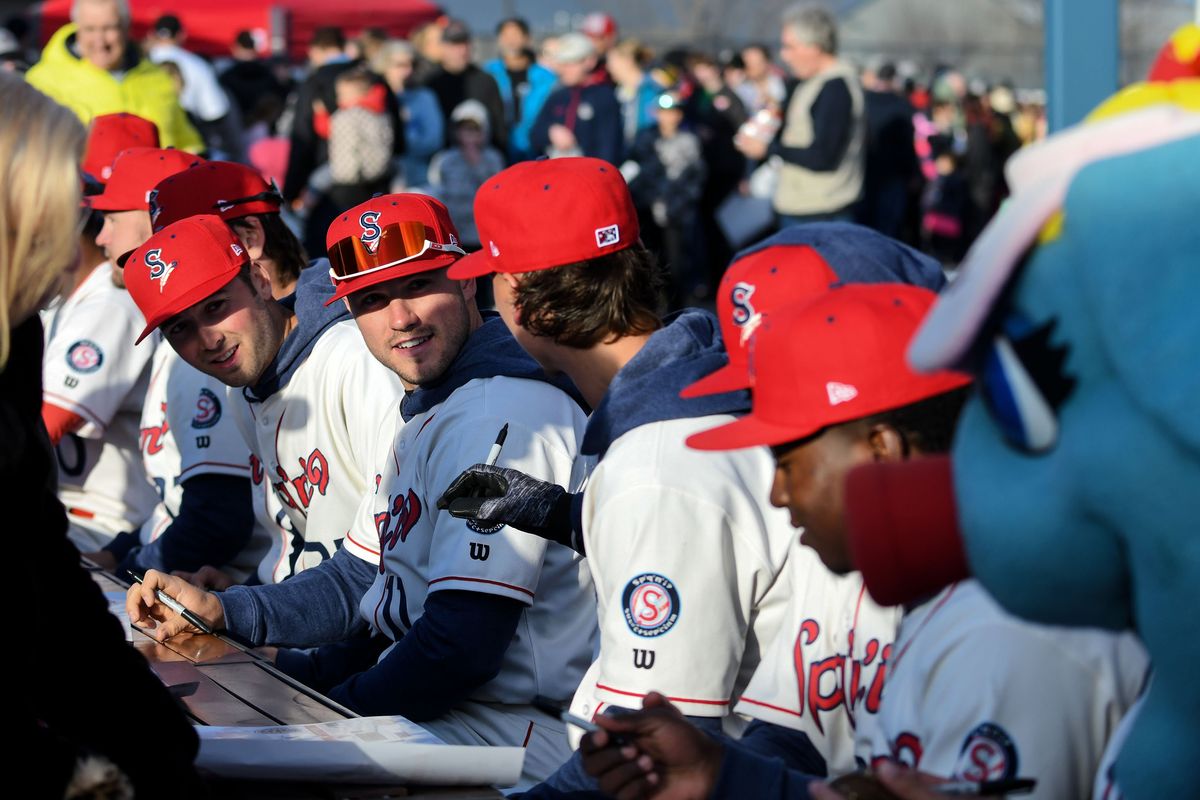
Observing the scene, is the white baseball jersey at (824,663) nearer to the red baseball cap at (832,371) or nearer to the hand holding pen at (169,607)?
the red baseball cap at (832,371)

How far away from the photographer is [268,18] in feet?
55.9

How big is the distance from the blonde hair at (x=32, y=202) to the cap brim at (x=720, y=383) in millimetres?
1082

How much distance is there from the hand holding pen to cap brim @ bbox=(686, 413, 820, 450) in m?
1.75

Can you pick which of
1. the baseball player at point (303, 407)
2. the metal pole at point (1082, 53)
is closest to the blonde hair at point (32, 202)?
the baseball player at point (303, 407)

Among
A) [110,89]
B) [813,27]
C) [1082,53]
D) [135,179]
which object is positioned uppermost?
[813,27]

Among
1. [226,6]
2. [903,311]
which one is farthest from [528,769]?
[226,6]

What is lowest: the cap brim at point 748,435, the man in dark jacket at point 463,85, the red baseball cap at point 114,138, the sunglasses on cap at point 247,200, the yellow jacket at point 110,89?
the cap brim at point 748,435

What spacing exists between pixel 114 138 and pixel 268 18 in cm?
1145

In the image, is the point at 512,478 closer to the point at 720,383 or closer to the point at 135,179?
the point at 720,383

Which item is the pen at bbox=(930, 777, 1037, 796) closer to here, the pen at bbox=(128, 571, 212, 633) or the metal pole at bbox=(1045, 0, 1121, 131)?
the pen at bbox=(128, 571, 212, 633)

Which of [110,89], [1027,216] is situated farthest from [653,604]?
[110,89]

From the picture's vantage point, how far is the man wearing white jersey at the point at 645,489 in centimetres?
261

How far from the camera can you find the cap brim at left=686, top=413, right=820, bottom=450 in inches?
83.9

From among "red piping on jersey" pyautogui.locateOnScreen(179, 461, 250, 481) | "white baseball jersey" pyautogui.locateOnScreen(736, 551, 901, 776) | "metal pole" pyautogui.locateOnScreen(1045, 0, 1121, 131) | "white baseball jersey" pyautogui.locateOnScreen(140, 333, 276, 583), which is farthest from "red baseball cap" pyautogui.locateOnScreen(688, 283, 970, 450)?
"metal pole" pyautogui.locateOnScreen(1045, 0, 1121, 131)
